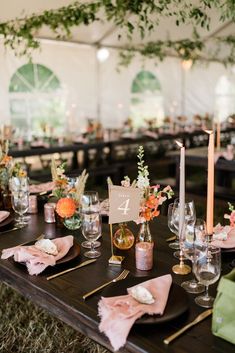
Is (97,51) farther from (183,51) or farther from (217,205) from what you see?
(217,205)

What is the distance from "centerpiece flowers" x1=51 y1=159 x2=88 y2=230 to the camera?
6.12 feet

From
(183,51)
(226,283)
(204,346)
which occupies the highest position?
(183,51)

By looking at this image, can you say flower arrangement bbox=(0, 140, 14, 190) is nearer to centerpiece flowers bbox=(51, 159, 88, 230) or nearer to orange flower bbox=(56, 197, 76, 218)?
centerpiece flowers bbox=(51, 159, 88, 230)

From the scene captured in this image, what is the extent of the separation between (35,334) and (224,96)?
952 cm

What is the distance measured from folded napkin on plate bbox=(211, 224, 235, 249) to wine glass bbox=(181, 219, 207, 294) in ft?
0.65

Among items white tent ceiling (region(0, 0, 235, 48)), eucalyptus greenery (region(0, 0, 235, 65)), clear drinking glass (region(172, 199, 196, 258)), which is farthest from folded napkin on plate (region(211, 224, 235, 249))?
white tent ceiling (region(0, 0, 235, 48))

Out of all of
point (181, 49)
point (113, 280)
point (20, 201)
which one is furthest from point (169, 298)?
point (181, 49)

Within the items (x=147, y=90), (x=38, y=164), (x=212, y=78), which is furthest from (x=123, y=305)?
(x=212, y=78)

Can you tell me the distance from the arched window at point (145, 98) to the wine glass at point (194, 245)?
6934 millimetres

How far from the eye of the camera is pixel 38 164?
278 inches

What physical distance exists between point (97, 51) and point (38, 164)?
7.89 ft

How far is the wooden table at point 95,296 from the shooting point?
3.30ft

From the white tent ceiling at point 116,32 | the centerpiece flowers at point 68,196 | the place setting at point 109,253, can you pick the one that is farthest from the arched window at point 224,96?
the centerpiece flowers at point 68,196

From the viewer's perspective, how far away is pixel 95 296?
4.14 ft
